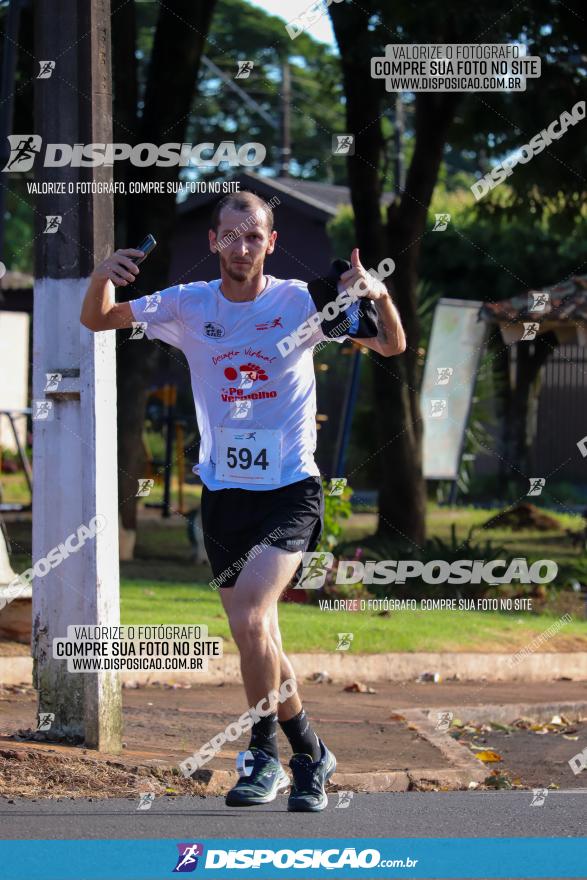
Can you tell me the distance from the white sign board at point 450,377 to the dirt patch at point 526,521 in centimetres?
147

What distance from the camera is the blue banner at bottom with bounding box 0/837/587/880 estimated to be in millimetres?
4891

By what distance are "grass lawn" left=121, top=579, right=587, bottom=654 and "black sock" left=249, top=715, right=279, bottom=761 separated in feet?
14.3

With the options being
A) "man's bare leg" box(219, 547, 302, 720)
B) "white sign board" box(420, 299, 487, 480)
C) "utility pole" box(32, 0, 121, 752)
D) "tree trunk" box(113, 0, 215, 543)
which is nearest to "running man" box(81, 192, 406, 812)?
"man's bare leg" box(219, 547, 302, 720)

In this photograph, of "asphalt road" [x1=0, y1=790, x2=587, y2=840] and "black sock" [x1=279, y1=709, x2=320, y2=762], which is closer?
"asphalt road" [x1=0, y1=790, x2=587, y2=840]

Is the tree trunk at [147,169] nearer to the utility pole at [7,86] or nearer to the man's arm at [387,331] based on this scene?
the utility pole at [7,86]

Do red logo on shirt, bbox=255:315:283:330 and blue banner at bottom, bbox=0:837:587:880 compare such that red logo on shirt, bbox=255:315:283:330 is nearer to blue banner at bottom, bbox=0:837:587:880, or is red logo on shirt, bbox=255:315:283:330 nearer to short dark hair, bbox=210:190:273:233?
short dark hair, bbox=210:190:273:233

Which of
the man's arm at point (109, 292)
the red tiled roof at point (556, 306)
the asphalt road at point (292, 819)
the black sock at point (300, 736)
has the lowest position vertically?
the asphalt road at point (292, 819)

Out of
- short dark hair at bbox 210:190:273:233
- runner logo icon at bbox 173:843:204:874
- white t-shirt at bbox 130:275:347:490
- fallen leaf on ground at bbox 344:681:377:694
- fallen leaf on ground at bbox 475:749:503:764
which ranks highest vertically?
short dark hair at bbox 210:190:273:233

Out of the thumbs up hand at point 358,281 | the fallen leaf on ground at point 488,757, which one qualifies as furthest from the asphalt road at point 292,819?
the thumbs up hand at point 358,281

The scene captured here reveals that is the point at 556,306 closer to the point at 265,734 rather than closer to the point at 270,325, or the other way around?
the point at 270,325

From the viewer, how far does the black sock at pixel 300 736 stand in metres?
5.75

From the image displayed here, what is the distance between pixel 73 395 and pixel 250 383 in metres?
1.61

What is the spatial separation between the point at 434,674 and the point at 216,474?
4.96m

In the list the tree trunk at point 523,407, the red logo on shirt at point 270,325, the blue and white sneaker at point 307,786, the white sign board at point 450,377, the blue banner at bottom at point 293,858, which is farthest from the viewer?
the tree trunk at point 523,407
